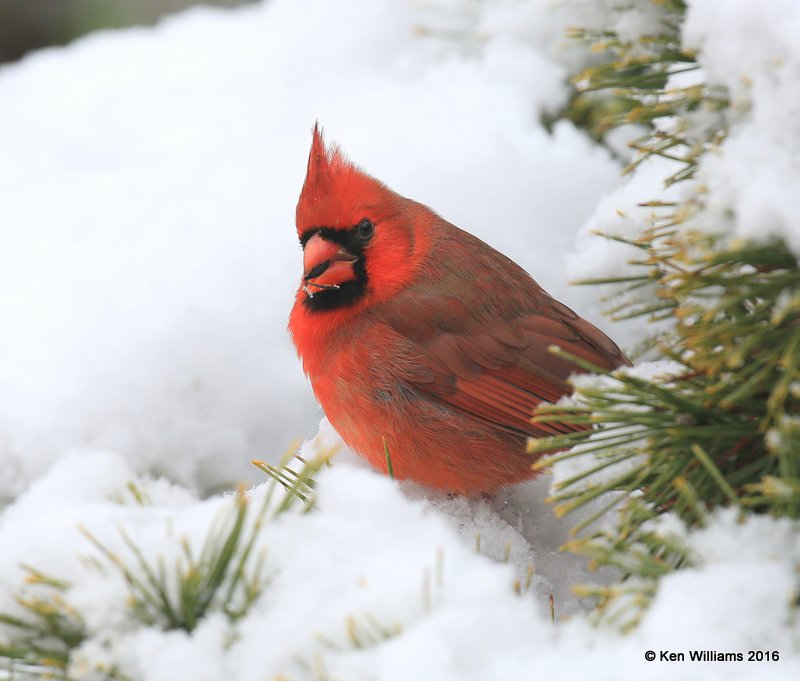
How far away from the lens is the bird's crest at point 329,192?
1.86 meters

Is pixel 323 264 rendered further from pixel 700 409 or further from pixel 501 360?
pixel 700 409

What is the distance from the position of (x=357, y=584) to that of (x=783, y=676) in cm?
37

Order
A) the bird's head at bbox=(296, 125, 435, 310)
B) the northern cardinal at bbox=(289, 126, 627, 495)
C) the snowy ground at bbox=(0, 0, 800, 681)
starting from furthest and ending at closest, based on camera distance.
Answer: the bird's head at bbox=(296, 125, 435, 310) → the northern cardinal at bbox=(289, 126, 627, 495) → the snowy ground at bbox=(0, 0, 800, 681)

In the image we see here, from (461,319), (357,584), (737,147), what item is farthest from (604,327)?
(357,584)

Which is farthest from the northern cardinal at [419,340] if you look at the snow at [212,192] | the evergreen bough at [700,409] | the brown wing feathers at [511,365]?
the evergreen bough at [700,409]

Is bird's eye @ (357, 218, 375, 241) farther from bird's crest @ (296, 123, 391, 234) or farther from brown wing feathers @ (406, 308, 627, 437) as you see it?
brown wing feathers @ (406, 308, 627, 437)

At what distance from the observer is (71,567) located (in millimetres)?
933

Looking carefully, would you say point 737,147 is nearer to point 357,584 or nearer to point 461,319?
point 357,584

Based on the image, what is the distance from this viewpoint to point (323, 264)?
1845 mm

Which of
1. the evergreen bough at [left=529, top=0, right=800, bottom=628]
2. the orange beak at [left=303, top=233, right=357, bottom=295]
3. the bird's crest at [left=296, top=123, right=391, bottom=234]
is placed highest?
the evergreen bough at [left=529, top=0, right=800, bottom=628]

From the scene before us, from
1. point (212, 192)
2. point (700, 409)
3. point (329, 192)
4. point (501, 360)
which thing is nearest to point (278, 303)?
point (212, 192)

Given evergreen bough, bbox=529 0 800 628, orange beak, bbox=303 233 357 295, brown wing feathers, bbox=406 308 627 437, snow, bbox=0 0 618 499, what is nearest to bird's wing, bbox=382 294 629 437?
brown wing feathers, bbox=406 308 627 437

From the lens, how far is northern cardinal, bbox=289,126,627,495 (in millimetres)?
1752

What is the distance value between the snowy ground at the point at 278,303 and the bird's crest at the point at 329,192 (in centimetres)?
45
